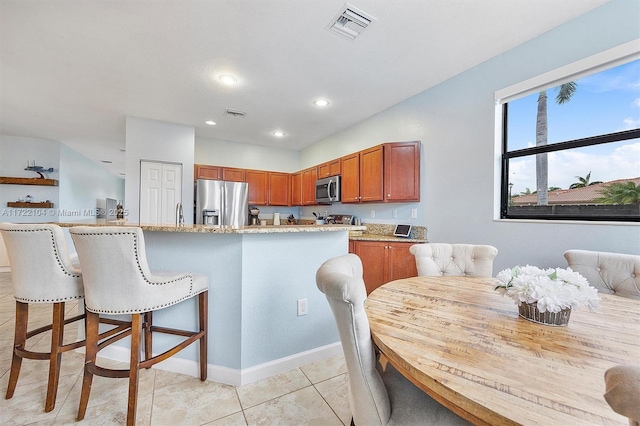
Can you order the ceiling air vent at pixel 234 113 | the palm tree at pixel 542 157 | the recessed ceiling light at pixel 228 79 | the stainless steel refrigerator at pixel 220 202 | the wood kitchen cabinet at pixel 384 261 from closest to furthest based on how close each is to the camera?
the palm tree at pixel 542 157 → the recessed ceiling light at pixel 228 79 → the wood kitchen cabinet at pixel 384 261 → the ceiling air vent at pixel 234 113 → the stainless steel refrigerator at pixel 220 202

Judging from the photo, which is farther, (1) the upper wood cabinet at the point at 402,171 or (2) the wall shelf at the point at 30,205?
(2) the wall shelf at the point at 30,205

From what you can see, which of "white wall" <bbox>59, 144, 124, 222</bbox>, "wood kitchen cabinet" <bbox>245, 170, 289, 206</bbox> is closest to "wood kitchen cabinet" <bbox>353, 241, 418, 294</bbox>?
"wood kitchen cabinet" <bbox>245, 170, 289, 206</bbox>

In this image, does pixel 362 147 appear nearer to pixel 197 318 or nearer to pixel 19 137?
pixel 197 318

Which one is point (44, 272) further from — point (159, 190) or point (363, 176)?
point (363, 176)

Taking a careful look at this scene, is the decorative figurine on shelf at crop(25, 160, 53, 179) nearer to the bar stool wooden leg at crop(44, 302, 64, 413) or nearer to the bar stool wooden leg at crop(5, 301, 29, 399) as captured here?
the bar stool wooden leg at crop(5, 301, 29, 399)

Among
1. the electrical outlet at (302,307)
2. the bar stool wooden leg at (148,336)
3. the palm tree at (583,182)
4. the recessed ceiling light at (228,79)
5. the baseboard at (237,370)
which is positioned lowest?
the baseboard at (237,370)

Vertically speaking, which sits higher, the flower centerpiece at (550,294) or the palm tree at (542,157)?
the palm tree at (542,157)

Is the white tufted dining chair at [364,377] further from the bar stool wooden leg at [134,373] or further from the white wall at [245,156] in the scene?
the white wall at [245,156]

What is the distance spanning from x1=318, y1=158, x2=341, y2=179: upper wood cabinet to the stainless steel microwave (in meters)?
0.10

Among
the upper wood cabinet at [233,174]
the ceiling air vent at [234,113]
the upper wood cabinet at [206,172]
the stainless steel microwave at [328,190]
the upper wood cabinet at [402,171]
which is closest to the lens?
the upper wood cabinet at [402,171]

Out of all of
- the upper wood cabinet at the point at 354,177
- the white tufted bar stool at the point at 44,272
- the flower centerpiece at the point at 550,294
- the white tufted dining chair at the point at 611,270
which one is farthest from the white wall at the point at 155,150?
the white tufted dining chair at the point at 611,270

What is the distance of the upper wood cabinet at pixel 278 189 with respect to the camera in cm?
535

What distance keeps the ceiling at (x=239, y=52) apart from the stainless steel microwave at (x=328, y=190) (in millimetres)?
1018

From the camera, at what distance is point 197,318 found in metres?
1.83
